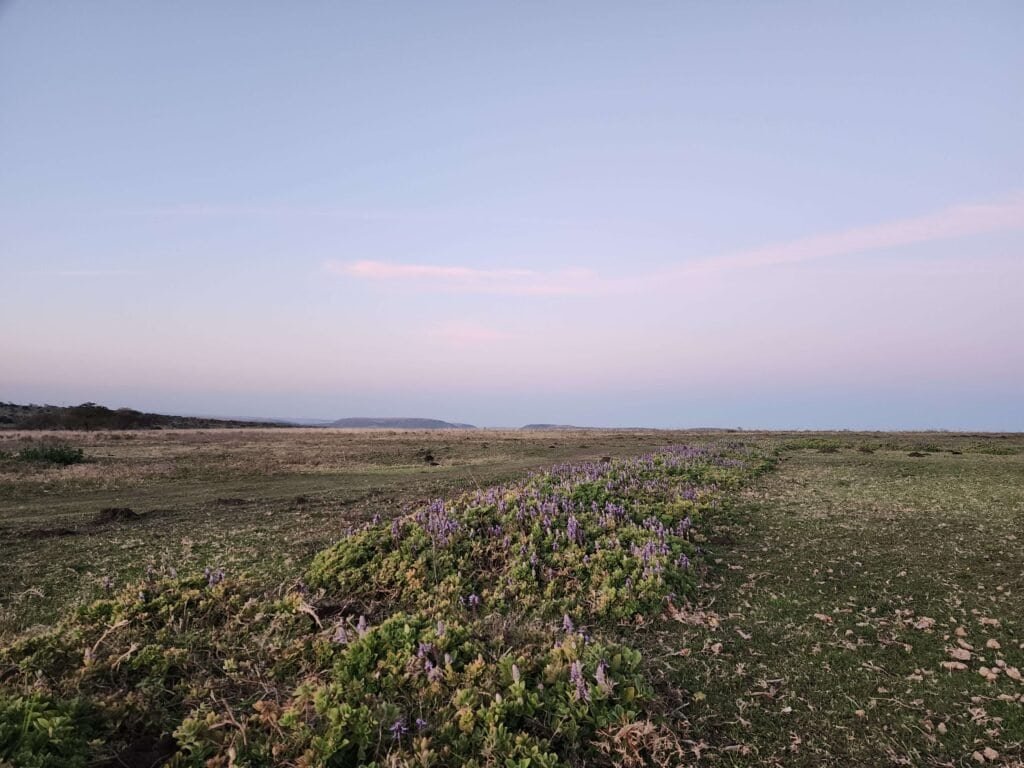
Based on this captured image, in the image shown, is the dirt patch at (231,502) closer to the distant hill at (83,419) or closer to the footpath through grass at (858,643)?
the footpath through grass at (858,643)

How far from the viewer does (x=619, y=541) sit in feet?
28.5

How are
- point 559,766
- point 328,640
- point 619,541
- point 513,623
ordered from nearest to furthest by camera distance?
1. point 559,766
2. point 328,640
3. point 513,623
4. point 619,541

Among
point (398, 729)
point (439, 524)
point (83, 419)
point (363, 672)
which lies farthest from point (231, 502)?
point (83, 419)

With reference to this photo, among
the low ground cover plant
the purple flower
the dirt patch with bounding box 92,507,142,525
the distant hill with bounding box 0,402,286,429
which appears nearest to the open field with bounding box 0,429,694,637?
the dirt patch with bounding box 92,507,142,525

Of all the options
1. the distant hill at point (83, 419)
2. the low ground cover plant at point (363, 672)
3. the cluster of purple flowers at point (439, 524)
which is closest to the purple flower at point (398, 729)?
the low ground cover plant at point (363, 672)

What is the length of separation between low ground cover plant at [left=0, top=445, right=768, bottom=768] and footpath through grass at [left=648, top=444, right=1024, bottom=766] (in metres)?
0.75

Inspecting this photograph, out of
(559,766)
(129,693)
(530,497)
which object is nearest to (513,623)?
(559,766)

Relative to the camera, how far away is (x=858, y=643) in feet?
18.9

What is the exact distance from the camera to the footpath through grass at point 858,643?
4242mm

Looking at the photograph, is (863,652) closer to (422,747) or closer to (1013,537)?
(422,747)

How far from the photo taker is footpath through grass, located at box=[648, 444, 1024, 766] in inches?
167

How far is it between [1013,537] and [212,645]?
38.4 feet

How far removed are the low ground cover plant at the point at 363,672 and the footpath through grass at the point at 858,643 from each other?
2.45ft

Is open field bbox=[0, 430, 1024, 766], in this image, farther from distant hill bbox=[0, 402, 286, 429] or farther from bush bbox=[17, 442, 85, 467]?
distant hill bbox=[0, 402, 286, 429]
